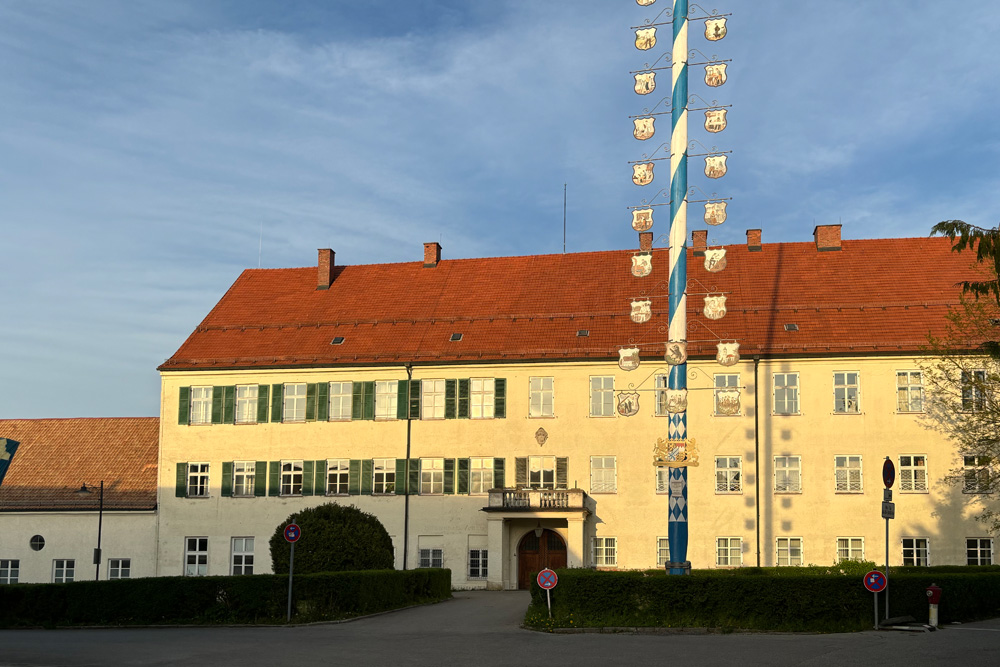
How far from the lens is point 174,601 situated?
25.3 metres

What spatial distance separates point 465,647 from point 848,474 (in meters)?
23.6

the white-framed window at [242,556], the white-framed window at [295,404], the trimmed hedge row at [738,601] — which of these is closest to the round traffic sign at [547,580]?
the trimmed hedge row at [738,601]

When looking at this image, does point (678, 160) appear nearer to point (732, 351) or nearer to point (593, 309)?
point (732, 351)

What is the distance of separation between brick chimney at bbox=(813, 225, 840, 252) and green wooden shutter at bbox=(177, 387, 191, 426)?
85.7ft

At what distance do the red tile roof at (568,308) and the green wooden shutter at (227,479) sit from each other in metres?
3.94

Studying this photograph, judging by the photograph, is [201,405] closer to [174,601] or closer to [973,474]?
[174,601]

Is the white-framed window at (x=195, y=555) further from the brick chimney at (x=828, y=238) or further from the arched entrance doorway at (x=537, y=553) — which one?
the brick chimney at (x=828, y=238)

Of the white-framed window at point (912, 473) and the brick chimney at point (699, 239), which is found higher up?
the brick chimney at point (699, 239)

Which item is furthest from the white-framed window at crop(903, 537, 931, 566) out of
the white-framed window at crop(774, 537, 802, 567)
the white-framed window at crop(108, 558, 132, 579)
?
the white-framed window at crop(108, 558, 132, 579)

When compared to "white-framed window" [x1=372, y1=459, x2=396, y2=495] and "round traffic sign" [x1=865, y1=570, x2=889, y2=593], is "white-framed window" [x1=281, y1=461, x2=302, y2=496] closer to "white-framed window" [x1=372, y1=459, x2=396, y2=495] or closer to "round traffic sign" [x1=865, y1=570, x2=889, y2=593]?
"white-framed window" [x1=372, y1=459, x2=396, y2=495]

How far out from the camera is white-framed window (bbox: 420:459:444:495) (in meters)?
43.0

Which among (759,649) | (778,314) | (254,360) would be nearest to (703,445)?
(778,314)

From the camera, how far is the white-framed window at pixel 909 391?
39.8 m

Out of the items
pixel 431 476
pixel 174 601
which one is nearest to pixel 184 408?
pixel 431 476
